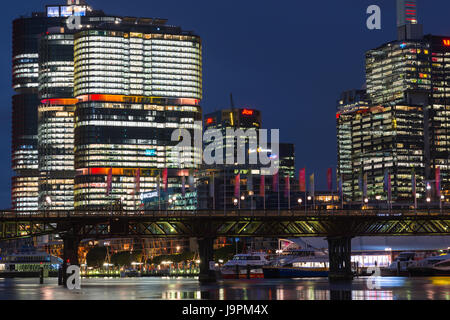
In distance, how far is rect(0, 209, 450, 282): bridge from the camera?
14312 centimetres

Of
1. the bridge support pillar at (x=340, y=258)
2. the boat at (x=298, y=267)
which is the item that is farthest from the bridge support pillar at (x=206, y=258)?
the boat at (x=298, y=267)

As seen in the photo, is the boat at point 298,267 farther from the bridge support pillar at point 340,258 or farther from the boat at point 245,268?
the bridge support pillar at point 340,258

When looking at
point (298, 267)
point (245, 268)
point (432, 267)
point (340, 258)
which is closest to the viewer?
point (340, 258)

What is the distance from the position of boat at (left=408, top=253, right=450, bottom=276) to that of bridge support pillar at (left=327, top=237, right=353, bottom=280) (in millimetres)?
29035

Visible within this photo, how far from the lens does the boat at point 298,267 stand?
178m

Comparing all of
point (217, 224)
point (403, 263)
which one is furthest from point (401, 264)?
point (217, 224)

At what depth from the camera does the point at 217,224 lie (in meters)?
150

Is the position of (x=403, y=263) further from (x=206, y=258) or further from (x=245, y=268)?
(x=206, y=258)

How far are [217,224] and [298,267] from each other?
122 feet
